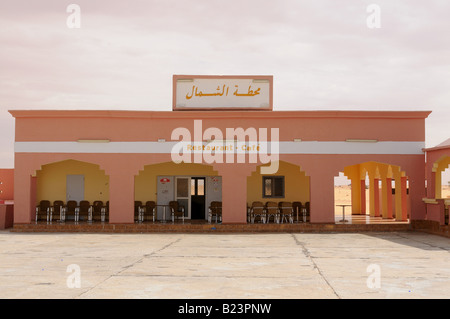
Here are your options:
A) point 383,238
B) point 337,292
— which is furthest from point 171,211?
point 337,292

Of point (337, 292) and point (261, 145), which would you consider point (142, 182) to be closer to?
point (261, 145)

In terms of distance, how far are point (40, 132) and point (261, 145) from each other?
8.06 m

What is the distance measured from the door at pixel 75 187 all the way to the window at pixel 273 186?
750cm

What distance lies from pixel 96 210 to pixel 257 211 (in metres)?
6.23

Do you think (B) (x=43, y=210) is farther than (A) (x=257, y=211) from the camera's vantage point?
Yes

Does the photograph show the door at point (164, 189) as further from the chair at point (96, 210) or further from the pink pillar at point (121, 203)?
the pink pillar at point (121, 203)

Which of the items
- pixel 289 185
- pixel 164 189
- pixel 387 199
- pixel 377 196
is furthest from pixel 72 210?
pixel 377 196

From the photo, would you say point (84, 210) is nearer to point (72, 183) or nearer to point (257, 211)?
point (72, 183)

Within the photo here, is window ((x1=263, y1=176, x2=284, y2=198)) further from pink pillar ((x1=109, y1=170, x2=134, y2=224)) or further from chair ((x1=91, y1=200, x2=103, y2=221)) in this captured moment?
chair ((x1=91, y1=200, x2=103, y2=221))

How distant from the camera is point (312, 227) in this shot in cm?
1838

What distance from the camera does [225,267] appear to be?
10484 millimetres

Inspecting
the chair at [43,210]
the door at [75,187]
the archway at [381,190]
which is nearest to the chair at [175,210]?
the door at [75,187]

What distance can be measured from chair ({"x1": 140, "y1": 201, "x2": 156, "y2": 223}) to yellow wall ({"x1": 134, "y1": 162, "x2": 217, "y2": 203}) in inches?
22.6

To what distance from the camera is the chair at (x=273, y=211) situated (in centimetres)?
1907
